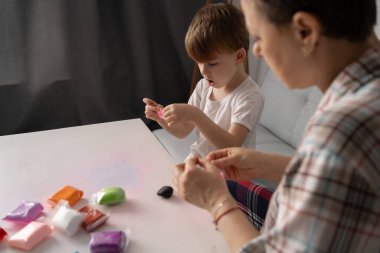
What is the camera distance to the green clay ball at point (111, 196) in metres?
0.90

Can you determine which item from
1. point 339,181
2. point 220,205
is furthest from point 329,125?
point 220,205

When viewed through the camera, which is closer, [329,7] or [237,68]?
[329,7]

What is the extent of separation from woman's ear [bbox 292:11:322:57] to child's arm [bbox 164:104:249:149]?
1.87ft

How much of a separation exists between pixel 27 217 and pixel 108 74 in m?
1.45

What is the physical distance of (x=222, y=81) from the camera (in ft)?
3.96

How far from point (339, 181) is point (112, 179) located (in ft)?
2.21

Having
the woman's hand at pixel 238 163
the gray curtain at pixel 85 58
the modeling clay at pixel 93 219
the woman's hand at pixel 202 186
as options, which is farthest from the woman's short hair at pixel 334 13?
the gray curtain at pixel 85 58

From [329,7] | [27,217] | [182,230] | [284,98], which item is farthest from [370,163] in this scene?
[284,98]

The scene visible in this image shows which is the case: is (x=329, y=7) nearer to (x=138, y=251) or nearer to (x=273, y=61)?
(x=273, y=61)

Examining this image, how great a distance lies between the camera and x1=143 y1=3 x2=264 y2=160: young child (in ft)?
3.65

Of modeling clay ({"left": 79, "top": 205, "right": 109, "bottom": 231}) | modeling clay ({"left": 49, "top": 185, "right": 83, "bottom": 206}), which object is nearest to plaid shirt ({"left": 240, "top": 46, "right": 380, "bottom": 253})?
modeling clay ({"left": 79, "top": 205, "right": 109, "bottom": 231})

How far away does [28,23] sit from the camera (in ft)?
6.46

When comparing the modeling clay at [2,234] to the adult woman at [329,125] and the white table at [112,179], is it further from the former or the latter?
the adult woman at [329,125]

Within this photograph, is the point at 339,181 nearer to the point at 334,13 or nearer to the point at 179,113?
the point at 334,13
